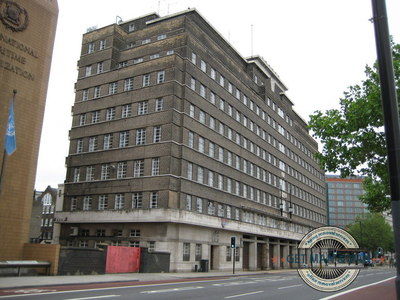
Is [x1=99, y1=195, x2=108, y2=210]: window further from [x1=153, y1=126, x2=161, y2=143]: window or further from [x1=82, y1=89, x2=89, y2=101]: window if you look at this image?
[x1=82, y1=89, x2=89, y2=101]: window

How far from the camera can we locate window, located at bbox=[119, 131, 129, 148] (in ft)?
134

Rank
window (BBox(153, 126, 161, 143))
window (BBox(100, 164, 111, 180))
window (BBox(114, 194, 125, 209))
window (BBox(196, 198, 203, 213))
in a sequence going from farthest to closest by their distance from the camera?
window (BBox(100, 164, 111, 180)) → window (BBox(196, 198, 203, 213)) → window (BBox(114, 194, 125, 209)) → window (BBox(153, 126, 161, 143))

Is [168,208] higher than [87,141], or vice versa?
[87,141]

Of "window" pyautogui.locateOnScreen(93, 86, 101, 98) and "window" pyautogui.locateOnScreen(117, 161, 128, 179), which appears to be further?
"window" pyautogui.locateOnScreen(93, 86, 101, 98)

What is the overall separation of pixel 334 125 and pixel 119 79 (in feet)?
93.0

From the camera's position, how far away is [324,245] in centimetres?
941

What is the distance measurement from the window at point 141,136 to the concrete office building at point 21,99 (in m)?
13.9

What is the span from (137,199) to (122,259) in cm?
992

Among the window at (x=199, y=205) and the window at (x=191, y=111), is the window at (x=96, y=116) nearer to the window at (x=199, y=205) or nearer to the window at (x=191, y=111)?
the window at (x=191, y=111)

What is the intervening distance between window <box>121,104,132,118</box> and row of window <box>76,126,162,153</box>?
1.88 m

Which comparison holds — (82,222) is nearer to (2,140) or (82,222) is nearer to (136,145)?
(136,145)

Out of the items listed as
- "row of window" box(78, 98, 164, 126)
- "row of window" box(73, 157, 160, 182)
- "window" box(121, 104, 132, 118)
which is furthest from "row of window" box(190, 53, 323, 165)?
"row of window" box(73, 157, 160, 182)

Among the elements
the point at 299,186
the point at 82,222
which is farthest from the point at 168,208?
the point at 299,186

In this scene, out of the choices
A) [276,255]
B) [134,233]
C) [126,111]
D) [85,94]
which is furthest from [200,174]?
[276,255]
